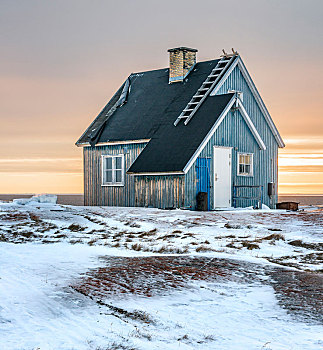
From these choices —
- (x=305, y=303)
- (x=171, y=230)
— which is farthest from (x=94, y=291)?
(x=171, y=230)

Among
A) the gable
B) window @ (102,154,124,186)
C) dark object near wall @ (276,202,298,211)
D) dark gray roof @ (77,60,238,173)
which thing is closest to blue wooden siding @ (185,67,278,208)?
the gable

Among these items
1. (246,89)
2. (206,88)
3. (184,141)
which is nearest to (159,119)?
(206,88)

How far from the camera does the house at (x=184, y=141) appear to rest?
81.1 ft

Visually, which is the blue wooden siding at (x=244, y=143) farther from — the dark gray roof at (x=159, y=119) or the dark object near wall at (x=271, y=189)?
the dark gray roof at (x=159, y=119)

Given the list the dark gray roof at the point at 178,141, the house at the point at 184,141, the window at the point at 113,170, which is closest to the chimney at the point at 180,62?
the house at the point at 184,141

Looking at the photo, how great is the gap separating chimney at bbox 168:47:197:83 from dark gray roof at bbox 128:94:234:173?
357 cm

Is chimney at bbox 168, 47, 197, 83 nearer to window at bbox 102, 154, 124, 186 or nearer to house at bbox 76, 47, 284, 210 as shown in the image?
house at bbox 76, 47, 284, 210

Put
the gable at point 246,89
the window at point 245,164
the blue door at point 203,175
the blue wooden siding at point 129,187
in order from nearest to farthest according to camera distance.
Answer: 1. the blue wooden siding at point 129,187
2. the blue door at point 203,175
3. the window at point 245,164
4. the gable at point 246,89

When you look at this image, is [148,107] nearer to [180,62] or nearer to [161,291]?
[180,62]

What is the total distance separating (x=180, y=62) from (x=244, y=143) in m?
5.89

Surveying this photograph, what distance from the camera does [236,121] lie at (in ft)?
89.9

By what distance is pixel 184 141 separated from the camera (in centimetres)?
2508

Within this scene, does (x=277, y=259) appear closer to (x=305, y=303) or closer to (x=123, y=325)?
(x=305, y=303)

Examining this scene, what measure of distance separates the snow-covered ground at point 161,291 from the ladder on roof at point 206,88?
12693 millimetres
